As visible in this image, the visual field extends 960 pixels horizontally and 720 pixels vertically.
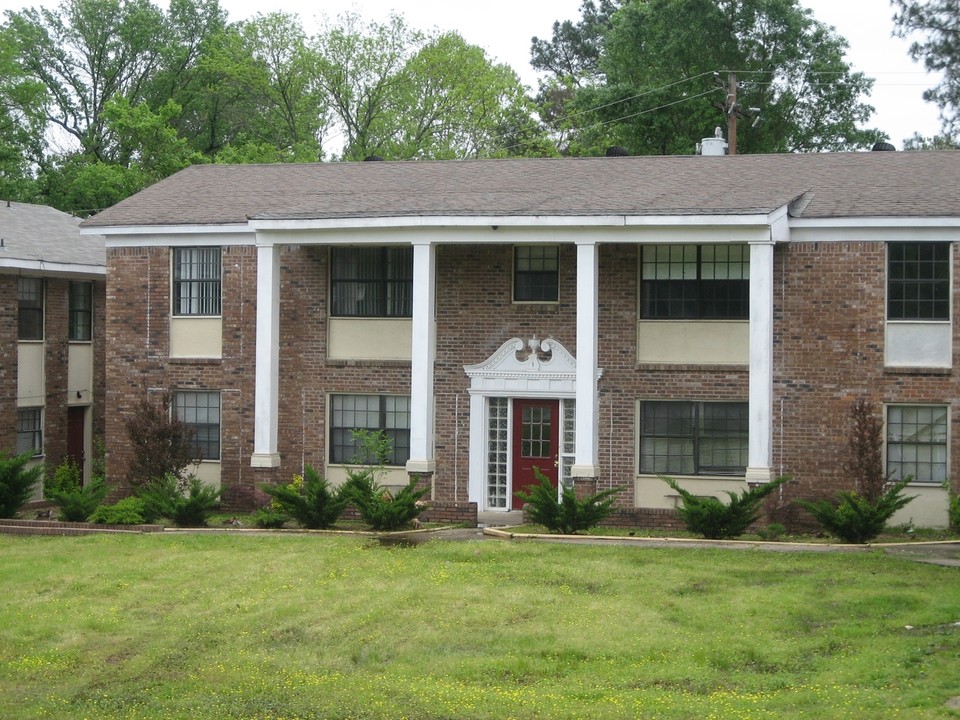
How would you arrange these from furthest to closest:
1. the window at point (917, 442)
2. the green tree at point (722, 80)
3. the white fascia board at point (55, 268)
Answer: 1. the green tree at point (722, 80)
2. the white fascia board at point (55, 268)
3. the window at point (917, 442)

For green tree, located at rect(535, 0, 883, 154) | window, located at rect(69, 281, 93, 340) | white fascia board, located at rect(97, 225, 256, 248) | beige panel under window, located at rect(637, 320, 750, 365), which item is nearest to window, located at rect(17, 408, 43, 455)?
window, located at rect(69, 281, 93, 340)

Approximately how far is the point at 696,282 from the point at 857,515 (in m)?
6.02

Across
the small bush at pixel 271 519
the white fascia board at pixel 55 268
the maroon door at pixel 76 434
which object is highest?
the white fascia board at pixel 55 268

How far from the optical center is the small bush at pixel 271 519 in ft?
78.5

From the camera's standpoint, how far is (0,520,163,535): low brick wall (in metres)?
23.6

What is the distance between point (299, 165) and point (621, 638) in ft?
62.7

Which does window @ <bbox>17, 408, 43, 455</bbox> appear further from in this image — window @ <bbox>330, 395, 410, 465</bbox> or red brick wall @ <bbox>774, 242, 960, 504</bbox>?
red brick wall @ <bbox>774, 242, 960, 504</bbox>

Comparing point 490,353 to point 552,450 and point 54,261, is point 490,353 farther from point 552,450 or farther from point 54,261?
point 54,261

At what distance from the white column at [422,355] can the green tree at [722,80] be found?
968 inches

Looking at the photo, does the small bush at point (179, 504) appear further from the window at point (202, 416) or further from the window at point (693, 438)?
the window at point (693, 438)

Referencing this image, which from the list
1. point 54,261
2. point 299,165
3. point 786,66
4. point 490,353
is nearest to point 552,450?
point 490,353

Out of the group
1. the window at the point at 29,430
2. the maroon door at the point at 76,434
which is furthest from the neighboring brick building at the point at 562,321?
the maroon door at the point at 76,434

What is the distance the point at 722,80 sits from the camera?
4928 cm

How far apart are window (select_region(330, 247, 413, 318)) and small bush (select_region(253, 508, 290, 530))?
16.6ft
